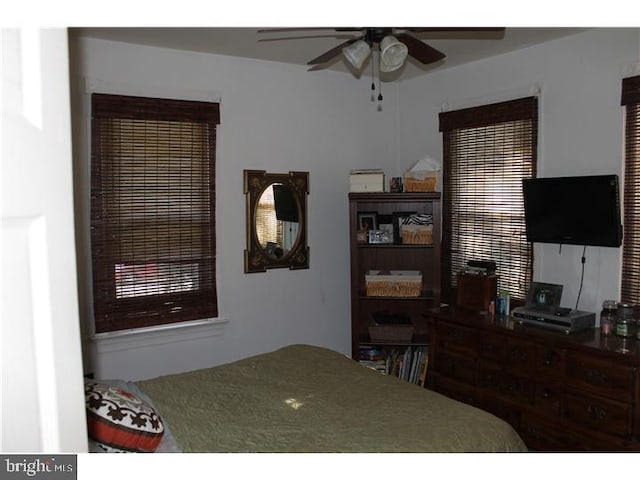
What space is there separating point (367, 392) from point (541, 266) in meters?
1.78

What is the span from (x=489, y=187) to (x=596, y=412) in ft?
5.67

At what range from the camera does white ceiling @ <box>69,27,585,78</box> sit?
342 centimetres

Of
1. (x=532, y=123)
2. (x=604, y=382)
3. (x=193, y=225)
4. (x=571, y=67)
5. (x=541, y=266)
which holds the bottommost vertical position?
(x=604, y=382)

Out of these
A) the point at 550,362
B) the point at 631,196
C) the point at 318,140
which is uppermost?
the point at 318,140

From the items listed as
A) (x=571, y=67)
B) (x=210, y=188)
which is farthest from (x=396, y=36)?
(x=210, y=188)

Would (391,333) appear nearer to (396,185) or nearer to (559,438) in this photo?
(396,185)

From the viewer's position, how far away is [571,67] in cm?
357

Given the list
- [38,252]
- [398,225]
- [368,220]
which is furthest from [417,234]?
[38,252]

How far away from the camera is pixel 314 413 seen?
2.41 meters

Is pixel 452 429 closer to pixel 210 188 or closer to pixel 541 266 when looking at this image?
pixel 541 266

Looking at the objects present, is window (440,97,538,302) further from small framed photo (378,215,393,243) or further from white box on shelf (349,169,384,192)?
white box on shelf (349,169,384,192)

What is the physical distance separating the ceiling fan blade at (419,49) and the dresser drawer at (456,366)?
1967 mm

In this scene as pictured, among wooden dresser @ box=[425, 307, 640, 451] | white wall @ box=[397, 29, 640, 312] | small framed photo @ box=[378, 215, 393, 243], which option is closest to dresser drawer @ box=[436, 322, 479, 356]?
wooden dresser @ box=[425, 307, 640, 451]

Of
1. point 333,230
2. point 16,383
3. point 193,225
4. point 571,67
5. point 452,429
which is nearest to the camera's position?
point 16,383
